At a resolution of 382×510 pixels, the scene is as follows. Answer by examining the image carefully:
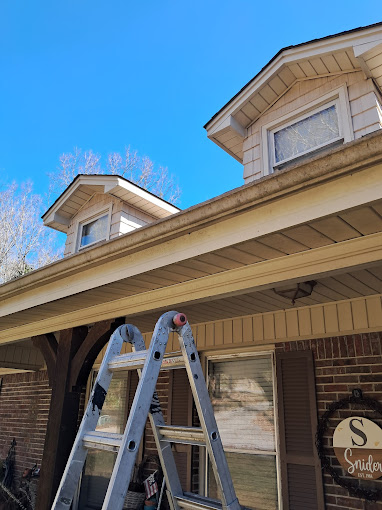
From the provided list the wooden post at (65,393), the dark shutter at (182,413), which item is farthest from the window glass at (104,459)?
the wooden post at (65,393)

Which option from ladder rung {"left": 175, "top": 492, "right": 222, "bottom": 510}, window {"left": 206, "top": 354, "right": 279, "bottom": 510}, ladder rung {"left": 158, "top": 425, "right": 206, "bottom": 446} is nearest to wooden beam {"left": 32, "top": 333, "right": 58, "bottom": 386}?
window {"left": 206, "top": 354, "right": 279, "bottom": 510}

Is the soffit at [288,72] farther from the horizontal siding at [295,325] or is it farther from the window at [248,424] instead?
the window at [248,424]

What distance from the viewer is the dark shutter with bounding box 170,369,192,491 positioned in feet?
14.9

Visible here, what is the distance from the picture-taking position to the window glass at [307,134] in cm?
498

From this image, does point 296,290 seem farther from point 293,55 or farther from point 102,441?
point 293,55

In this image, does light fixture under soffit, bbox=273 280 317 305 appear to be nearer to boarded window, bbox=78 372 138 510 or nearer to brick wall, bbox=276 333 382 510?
brick wall, bbox=276 333 382 510

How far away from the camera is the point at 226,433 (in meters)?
4.41

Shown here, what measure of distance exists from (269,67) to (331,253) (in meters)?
4.02

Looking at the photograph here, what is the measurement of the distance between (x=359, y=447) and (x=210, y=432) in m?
2.22

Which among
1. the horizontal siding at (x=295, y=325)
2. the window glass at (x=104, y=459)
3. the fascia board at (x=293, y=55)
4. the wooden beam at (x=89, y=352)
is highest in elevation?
the fascia board at (x=293, y=55)

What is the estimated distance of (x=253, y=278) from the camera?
2713 mm

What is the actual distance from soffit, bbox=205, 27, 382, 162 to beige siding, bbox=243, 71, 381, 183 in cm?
8

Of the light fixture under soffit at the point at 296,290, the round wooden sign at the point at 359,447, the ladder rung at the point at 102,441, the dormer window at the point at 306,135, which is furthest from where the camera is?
the dormer window at the point at 306,135

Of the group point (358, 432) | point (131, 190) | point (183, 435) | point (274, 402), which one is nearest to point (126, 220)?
point (131, 190)
